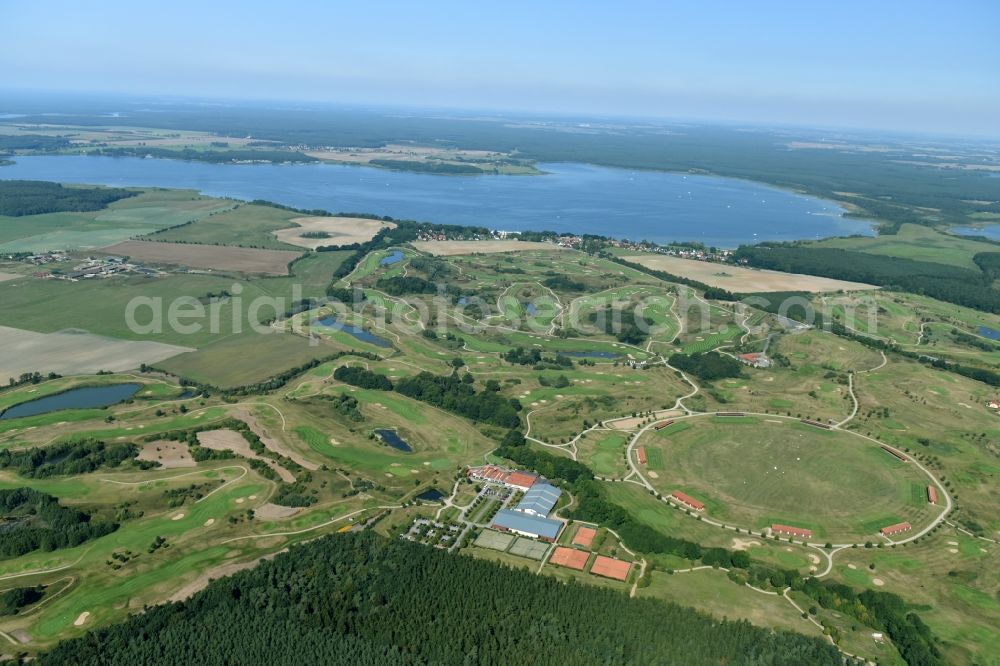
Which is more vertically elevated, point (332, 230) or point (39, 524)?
point (332, 230)

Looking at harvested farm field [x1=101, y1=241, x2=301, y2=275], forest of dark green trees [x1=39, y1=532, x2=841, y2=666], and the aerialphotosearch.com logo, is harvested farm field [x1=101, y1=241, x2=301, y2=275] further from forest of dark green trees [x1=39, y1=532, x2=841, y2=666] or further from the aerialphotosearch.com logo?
forest of dark green trees [x1=39, y1=532, x2=841, y2=666]

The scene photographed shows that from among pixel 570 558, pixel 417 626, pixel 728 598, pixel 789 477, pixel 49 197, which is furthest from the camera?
pixel 49 197

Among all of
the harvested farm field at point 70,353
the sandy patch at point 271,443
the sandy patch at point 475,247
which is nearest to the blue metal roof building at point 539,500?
the sandy patch at point 271,443

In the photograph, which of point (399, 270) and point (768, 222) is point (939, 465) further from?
point (768, 222)

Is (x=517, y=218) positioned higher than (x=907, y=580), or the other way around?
(x=517, y=218)

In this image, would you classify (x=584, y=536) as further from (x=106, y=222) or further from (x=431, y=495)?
(x=106, y=222)

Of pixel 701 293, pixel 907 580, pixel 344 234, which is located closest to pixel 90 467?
pixel 907 580

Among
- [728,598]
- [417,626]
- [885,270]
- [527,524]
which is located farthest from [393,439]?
[885,270]
